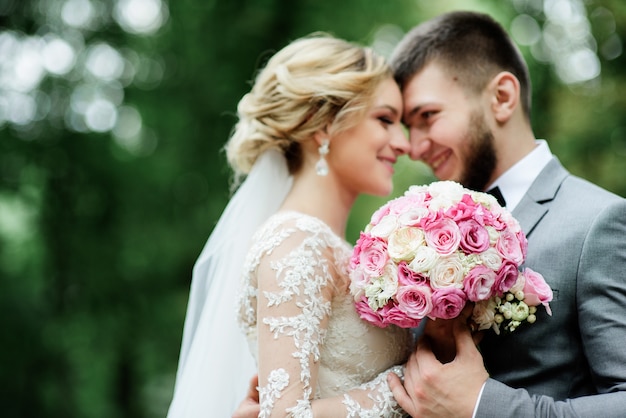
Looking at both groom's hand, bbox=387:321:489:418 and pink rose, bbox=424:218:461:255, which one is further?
groom's hand, bbox=387:321:489:418

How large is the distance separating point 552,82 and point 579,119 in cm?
132

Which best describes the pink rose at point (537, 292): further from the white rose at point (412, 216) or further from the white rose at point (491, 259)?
the white rose at point (412, 216)

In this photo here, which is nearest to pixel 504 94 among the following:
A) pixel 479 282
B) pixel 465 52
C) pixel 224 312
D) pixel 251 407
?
pixel 465 52

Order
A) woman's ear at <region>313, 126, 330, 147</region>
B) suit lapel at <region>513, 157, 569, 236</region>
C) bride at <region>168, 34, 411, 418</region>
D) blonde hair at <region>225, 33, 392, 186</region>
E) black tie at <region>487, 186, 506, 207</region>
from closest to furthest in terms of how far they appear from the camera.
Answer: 1. bride at <region>168, 34, 411, 418</region>
2. suit lapel at <region>513, 157, 569, 236</region>
3. black tie at <region>487, 186, 506, 207</region>
4. blonde hair at <region>225, 33, 392, 186</region>
5. woman's ear at <region>313, 126, 330, 147</region>

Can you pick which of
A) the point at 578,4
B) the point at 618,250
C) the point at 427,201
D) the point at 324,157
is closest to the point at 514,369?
the point at 618,250

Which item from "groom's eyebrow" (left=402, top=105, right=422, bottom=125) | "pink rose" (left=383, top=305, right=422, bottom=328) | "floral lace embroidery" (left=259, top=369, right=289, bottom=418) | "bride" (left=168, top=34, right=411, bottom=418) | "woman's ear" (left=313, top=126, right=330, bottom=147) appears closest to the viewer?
"pink rose" (left=383, top=305, right=422, bottom=328)

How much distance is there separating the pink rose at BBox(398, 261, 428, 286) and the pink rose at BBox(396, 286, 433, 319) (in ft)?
0.08

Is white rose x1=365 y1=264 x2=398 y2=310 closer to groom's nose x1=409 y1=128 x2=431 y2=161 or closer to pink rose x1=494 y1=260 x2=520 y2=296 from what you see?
pink rose x1=494 y1=260 x2=520 y2=296

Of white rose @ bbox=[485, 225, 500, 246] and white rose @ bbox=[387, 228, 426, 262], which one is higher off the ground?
white rose @ bbox=[485, 225, 500, 246]

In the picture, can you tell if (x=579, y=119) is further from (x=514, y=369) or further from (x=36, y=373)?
(x=36, y=373)

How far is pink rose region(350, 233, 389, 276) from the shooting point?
285 centimetres

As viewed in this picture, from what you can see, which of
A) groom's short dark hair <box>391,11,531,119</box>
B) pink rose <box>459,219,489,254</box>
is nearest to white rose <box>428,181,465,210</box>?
pink rose <box>459,219,489,254</box>

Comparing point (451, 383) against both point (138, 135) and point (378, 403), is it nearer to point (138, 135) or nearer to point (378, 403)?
point (378, 403)

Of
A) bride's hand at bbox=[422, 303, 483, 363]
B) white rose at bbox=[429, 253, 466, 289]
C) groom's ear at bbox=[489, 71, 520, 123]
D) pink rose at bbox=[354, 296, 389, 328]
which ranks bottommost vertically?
bride's hand at bbox=[422, 303, 483, 363]
